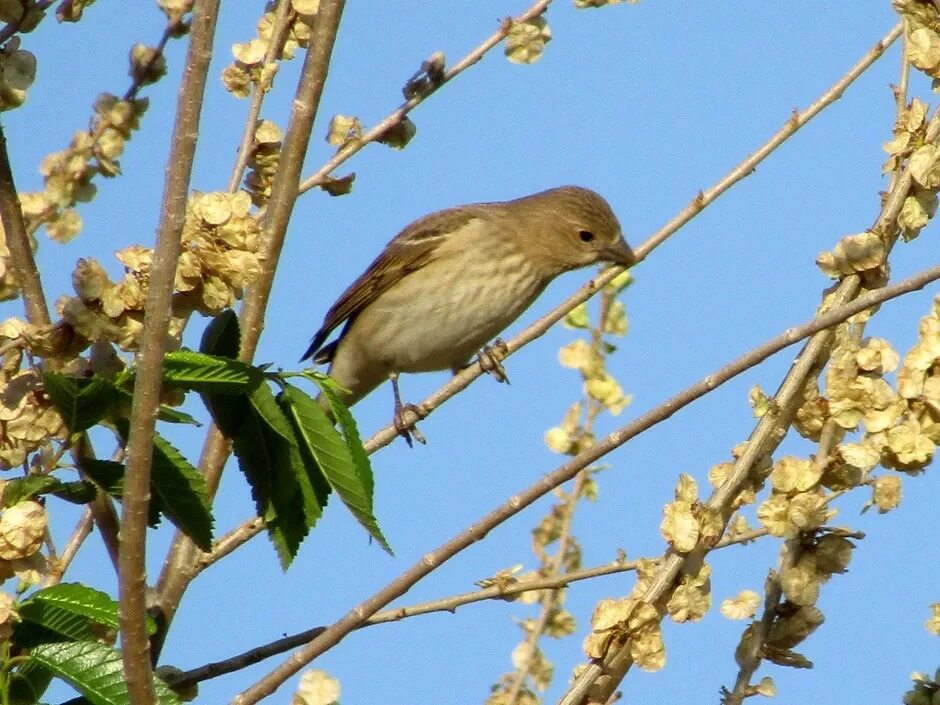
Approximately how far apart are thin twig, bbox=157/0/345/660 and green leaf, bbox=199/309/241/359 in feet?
2.01

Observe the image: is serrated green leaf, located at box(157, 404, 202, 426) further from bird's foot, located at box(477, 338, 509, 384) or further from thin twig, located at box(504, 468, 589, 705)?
bird's foot, located at box(477, 338, 509, 384)

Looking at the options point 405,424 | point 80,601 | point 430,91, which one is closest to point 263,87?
point 430,91

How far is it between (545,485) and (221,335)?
75 centimetres

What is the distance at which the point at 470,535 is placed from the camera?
270 cm

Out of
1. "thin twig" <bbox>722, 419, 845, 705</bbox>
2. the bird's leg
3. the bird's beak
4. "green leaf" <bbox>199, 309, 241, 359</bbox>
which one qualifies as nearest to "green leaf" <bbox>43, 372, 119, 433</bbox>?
"green leaf" <bbox>199, 309, 241, 359</bbox>

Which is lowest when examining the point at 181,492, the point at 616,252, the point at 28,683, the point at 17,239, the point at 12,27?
the point at 28,683

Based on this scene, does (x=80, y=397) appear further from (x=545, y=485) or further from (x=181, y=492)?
(x=545, y=485)

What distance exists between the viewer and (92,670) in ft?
8.32

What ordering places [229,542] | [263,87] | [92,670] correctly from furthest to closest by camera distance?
[263,87] < [229,542] < [92,670]

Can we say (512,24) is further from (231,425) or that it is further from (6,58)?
(231,425)

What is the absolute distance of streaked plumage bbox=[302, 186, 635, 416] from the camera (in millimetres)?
Result: 7609

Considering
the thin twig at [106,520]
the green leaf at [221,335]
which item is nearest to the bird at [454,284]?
the thin twig at [106,520]

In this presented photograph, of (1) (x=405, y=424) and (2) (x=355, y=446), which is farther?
(1) (x=405, y=424)

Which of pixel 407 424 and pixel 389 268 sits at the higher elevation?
pixel 389 268
